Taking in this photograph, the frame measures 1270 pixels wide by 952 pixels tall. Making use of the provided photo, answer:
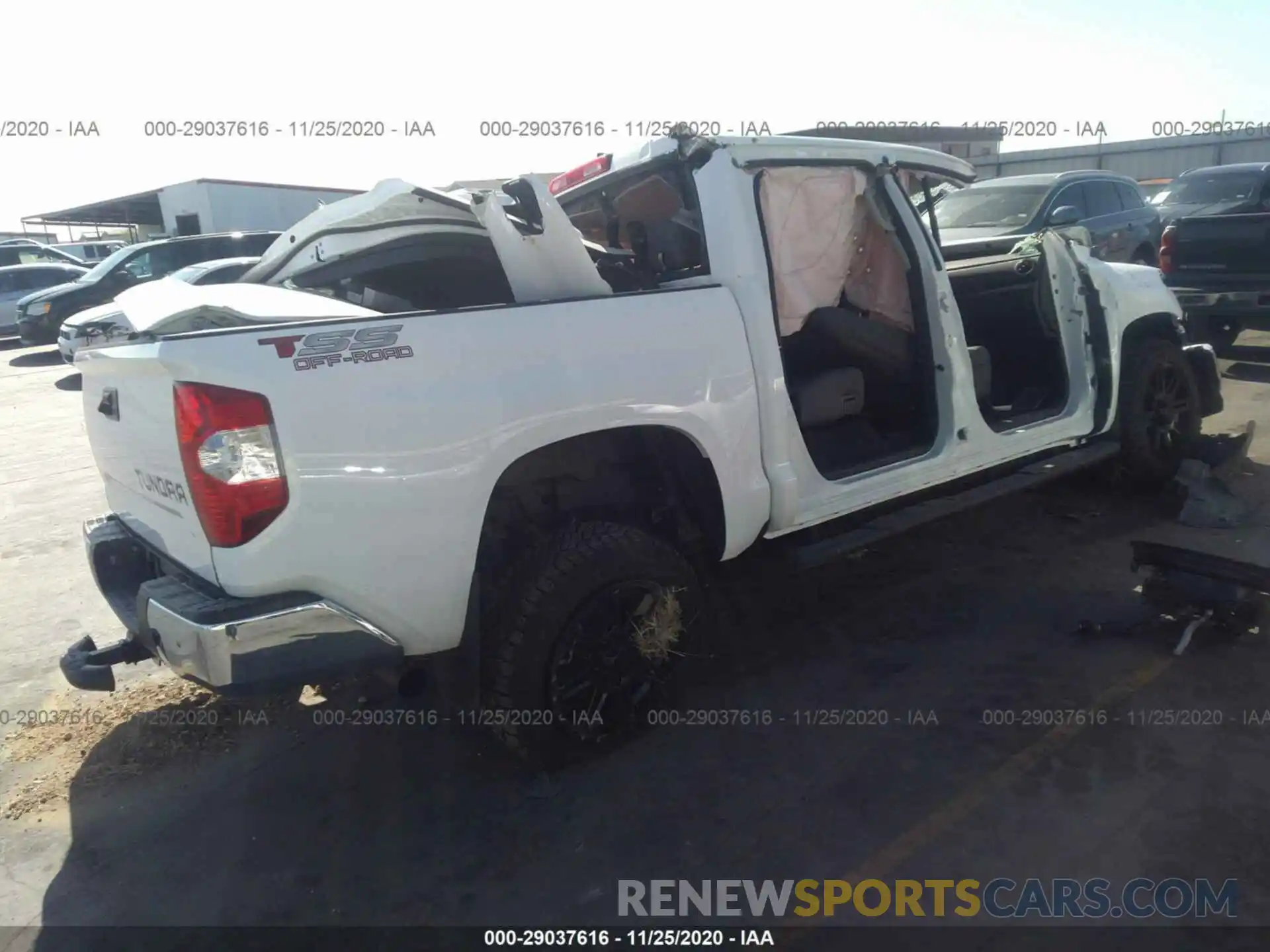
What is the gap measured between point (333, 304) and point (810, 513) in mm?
1867

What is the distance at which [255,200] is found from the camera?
92.0ft


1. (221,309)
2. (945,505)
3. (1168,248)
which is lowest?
(945,505)

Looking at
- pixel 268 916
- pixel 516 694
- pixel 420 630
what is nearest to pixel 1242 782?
pixel 516 694

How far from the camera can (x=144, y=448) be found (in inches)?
111

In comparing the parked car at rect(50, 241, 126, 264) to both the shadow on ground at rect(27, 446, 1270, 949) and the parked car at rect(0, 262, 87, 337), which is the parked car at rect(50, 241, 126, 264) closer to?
the parked car at rect(0, 262, 87, 337)

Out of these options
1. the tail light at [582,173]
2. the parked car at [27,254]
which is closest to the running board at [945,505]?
the tail light at [582,173]

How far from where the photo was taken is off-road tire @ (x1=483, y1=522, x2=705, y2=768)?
2.94 meters

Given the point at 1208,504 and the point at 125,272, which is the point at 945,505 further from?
the point at 125,272

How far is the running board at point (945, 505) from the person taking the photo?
12.1 ft

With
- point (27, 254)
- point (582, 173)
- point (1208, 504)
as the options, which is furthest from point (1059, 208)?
point (27, 254)

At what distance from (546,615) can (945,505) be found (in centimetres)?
208

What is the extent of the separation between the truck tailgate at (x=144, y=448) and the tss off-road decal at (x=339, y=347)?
34 cm

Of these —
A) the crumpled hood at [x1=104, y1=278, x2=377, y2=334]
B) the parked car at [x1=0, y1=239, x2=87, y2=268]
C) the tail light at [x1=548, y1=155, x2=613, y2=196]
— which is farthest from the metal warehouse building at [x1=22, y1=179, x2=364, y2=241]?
the crumpled hood at [x1=104, y1=278, x2=377, y2=334]

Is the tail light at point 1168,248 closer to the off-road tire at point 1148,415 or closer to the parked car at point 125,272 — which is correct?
the off-road tire at point 1148,415
